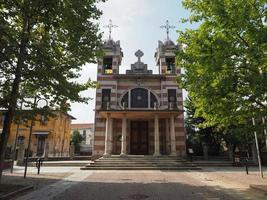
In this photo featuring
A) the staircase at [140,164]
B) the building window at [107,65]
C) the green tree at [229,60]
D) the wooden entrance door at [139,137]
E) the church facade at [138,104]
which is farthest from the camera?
the building window at [107,65]

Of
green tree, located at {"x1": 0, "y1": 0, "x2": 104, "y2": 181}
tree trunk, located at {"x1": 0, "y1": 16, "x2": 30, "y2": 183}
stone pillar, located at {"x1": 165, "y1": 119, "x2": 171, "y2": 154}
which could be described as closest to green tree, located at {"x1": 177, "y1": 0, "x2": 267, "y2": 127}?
green tree, located at {"x1": 0, "y1": 0, "x2": 104, "y2": 181}

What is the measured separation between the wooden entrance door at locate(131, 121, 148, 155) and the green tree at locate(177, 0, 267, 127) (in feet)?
53.9

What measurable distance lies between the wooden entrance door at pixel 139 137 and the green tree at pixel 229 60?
16.4 meters

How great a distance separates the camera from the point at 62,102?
9906mm

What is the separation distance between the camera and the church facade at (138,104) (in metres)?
24.9

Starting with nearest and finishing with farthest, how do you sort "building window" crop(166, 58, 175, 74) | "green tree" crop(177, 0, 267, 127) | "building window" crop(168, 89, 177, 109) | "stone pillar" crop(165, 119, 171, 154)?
"green tree" crop(177, 0, 267, 127) → "stone pillar" crop(165, 119, 171, 154) → "building window" crop(168, 89, 177, 109) → "building window" crop(166, 58, 175, 74)

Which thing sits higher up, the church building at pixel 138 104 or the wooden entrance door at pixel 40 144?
the church building at pixel 138 104

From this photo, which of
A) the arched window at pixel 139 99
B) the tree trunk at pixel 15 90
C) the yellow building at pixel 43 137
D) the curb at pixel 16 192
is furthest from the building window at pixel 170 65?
the curb at pixel 16 192

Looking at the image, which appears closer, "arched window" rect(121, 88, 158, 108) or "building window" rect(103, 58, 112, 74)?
"arched window" rect(121, 88, 158, 108)

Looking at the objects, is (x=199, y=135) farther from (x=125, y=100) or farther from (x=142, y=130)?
(x=125, y=100)

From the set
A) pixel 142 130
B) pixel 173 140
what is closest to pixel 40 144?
pixel 142 130

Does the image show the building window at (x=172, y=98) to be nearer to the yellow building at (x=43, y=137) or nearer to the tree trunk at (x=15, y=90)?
the yellow building at (x=43, y=137)

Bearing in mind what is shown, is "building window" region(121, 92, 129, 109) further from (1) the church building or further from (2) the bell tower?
(2) the bell tower

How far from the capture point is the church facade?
24.9 meters
